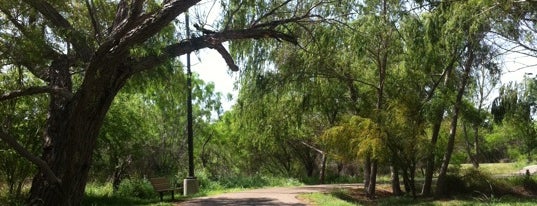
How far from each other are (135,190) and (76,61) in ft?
39.6

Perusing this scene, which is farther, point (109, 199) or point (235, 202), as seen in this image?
point (109, 199)

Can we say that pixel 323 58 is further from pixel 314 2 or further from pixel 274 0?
pixel 274 0

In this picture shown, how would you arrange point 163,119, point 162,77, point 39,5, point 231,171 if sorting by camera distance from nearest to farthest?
point 39,5 < point 162,77 < point 163,119 < point 231,171

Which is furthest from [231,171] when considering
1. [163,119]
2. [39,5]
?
[39,5]

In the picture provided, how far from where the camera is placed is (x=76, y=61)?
956 cm

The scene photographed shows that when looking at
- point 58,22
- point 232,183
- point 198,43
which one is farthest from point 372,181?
point 58,22

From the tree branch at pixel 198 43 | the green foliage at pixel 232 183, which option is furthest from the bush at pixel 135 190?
the tree branch at pixel 198 43

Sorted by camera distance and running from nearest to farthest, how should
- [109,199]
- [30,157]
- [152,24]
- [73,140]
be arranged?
[30,157], [152,24], [73,140], [109,199]

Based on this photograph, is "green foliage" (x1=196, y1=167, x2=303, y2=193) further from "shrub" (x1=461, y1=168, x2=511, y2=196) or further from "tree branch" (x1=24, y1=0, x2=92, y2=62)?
"tree branch" (x1=24, y1=0, x2=92, y2=62)

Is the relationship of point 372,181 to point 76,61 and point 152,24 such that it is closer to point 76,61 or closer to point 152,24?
point 76,61

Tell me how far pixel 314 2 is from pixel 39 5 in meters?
6.97

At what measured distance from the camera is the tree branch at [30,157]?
750 centimetres

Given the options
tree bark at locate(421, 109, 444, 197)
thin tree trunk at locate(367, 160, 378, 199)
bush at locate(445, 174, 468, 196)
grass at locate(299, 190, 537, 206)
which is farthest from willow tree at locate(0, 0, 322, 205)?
bush at locate(445, 174, 468, 196)

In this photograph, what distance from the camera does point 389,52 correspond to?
68.9ft
